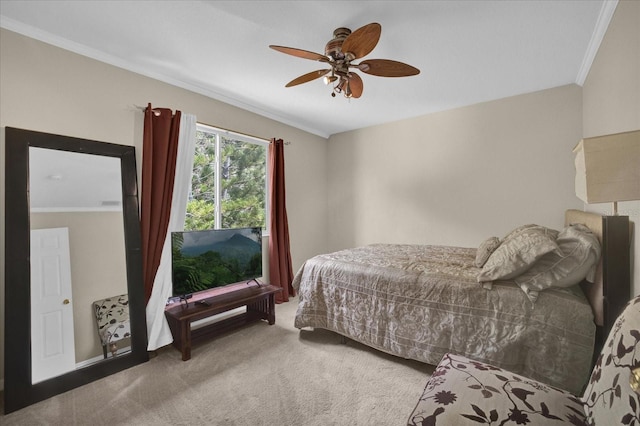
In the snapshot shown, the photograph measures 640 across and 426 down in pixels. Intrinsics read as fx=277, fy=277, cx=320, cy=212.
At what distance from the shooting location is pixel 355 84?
2.30 meters

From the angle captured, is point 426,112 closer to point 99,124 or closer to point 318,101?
point 318,101

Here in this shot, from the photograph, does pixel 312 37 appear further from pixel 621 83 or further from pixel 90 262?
pixel 90 262

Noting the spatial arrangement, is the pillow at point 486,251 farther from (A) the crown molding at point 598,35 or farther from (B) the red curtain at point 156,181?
(B) the red curtain at point 156,181

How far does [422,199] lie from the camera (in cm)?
411

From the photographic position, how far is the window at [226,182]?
3.22 meters

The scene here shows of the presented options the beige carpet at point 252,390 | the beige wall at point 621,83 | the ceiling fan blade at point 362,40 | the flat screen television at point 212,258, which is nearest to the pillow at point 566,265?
Answer: the beige wall at point 621,83

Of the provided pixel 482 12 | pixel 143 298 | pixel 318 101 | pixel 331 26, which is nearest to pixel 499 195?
pixel 482 12

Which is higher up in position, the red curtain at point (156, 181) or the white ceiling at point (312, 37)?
the white ceiling at point (312, 37)

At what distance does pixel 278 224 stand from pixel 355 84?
2.19 meters

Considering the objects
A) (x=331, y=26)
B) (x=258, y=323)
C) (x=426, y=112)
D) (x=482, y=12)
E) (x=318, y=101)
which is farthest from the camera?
(x=426, y=112)

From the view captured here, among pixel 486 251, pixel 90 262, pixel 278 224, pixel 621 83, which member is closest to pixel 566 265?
pixel 486 251

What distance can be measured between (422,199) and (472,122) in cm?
120

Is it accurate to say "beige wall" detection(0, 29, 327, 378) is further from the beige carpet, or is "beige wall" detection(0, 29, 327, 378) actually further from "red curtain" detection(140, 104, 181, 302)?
the beige carpet

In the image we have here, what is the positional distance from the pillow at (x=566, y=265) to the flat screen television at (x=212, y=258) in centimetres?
246
